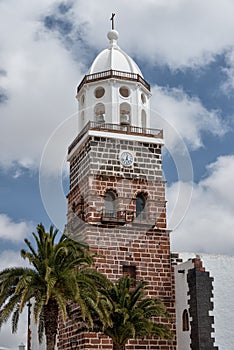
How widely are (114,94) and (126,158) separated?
4093 millimetres

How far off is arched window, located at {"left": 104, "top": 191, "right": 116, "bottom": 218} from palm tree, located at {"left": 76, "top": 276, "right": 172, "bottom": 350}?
5.14 metres

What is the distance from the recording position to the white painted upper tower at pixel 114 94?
124 feet

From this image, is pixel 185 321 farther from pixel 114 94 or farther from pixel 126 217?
pixel 114 94

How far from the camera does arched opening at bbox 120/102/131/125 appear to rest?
38094 millimetres

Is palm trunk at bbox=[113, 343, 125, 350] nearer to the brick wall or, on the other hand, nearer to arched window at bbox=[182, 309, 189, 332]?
the brick wall

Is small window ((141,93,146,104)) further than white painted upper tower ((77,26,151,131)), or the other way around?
small window ((141,93,146,104))

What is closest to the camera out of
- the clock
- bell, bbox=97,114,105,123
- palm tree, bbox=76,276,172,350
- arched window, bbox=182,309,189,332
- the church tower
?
palm tree, bbox=76,276,172,350

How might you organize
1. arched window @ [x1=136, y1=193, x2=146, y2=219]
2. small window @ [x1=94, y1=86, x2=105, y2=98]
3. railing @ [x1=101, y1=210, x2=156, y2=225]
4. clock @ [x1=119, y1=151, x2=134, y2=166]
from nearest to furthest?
railing @ [x1=101, y1=210, x2=156, y2=225] < arched window @ [x1=136, y1=193, x2=146, y2=219] < clock @ [x1=119, y1=151, x2=134, y2=166] < small window @ [x1=94, y1=86, x2=105, y2=98]

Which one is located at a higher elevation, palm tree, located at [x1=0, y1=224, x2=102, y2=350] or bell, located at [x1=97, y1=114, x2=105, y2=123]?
bell, located at [x1=97, y1=114, x2=105, y2=123]

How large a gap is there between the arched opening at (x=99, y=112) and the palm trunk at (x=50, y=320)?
45.3ft

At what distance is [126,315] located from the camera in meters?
29.8

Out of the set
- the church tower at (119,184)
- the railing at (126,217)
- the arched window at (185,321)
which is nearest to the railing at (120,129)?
the church tower at (119,184)

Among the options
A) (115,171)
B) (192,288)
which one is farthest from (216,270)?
(115,171)

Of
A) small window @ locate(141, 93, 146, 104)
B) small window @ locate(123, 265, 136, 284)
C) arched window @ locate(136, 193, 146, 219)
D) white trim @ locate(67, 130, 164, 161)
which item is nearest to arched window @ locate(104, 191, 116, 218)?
arched window @ locate(136, 193, 146, 219)
